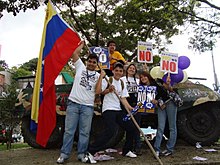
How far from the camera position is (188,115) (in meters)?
6.78

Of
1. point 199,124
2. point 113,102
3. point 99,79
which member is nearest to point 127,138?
point 113,102

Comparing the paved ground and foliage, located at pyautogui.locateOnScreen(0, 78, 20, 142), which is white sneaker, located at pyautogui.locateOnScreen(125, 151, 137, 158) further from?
foliage, located at pyautogui.locateOnScreen(0, 78, 20, 142)

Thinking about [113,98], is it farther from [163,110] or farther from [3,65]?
[3,65]

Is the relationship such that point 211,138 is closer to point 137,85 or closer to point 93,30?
point 137,85

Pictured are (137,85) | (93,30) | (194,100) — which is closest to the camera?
(137,85)

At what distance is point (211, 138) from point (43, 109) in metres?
3.51

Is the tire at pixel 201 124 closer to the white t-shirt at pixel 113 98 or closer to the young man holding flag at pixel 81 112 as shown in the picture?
the white t-shirt at pixel 113 98

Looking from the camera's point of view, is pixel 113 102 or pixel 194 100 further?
pixel 194 100

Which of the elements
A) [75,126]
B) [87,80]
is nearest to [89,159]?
[75,126]

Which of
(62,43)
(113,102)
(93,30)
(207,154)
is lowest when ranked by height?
(207,154)

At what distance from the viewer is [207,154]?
5984mm

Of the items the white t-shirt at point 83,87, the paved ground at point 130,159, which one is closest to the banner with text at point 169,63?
the white t-shirt at point 83,87

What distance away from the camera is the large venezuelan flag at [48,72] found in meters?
5.50

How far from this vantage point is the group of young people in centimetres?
527
